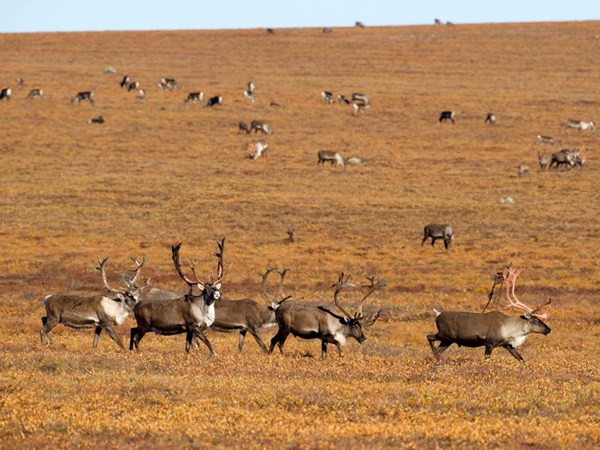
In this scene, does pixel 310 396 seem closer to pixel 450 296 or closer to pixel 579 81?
pixel 450 296

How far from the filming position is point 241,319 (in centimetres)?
1972

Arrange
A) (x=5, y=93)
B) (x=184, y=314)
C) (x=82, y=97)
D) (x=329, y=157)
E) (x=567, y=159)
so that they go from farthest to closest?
(x=5, y=93) < (x=82, y=97) < (x=329, y=157) < (x=567, y=159) < (x=184, y=314)

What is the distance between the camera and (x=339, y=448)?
38.4 ft

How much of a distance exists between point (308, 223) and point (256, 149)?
17.2 meters

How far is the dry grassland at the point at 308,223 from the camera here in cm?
1343

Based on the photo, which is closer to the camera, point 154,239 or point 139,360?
point 139,360

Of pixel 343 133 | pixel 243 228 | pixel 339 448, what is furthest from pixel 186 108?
pixel 339 448

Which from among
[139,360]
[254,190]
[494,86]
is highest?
[494,86]

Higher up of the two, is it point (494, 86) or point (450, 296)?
point (494, 86)

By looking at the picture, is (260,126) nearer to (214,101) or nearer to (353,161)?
(353,161)

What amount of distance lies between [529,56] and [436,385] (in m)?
90.6

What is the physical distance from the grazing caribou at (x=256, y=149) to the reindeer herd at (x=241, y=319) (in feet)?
120

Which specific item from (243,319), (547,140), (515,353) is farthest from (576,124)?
(243,319)

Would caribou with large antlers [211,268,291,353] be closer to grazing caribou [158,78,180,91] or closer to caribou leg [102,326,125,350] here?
caribou leg [102,326,125,350]
